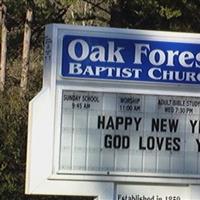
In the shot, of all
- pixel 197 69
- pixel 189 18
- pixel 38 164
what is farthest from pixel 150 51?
pixel 189 18

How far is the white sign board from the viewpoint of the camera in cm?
745

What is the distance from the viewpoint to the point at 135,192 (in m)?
7.60

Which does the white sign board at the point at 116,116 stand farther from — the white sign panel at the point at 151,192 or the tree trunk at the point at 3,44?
the tree trunk at the point at 3,44

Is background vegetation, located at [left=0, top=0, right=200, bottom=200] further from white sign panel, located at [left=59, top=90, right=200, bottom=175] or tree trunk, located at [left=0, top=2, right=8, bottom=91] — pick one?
white sign panel, located at [left=59, top=90, right=200, bottom=175]

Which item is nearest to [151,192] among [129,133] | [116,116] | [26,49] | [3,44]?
[129,133]

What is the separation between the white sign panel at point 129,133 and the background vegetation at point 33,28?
2479 mm

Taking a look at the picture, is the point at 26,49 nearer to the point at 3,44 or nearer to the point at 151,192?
the point at 3,44

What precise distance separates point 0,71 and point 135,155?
8657 mm

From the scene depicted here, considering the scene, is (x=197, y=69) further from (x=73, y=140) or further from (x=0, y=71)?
(x=0, y=71)

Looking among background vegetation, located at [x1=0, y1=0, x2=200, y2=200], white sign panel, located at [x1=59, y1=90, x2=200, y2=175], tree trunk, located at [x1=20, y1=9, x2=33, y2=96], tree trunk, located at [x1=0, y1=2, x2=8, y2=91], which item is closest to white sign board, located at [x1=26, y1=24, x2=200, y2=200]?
white sign panel, located at [x1=59, y1=90, x2=200, y2=175]

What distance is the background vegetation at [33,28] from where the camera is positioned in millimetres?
9875

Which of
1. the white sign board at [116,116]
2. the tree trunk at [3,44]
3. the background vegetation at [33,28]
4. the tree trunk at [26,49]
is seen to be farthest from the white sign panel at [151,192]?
the tree trunk at [3,44]

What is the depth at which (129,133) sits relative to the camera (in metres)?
7.57

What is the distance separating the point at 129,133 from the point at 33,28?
1078cm
